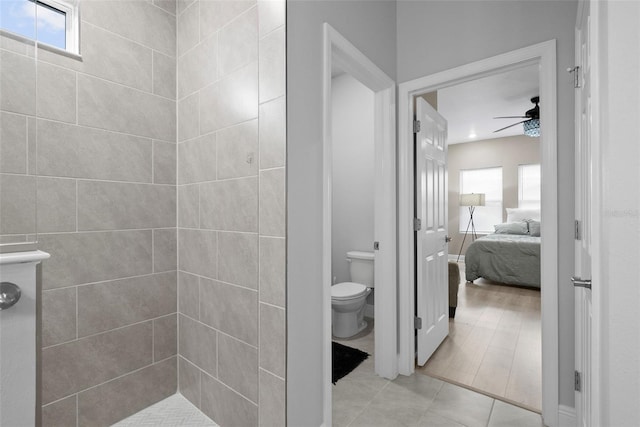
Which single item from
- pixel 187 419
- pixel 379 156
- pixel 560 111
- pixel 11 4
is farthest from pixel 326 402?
pixel 560 111

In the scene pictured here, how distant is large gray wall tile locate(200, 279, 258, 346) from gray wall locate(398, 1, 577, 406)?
1.73 m

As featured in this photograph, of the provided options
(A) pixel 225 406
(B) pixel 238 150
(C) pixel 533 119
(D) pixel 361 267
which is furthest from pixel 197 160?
(C) pixel 533 119

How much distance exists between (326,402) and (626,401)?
1.23 m

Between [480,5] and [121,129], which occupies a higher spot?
[480,5]

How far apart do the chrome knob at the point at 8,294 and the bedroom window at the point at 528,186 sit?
7664mm

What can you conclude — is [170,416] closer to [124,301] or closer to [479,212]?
[124,301]

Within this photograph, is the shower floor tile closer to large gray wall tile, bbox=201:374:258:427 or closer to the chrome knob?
large gray wall tile, bbox=201:374:258:427

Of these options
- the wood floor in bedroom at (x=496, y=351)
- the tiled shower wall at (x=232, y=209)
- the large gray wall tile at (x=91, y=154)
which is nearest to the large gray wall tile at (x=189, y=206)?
the tiled shower wall at (x=232, y=209)

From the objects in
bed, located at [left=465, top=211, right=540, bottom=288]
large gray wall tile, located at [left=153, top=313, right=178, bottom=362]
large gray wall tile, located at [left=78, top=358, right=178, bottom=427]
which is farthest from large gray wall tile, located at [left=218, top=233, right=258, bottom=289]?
bed, located at [left=465, top=211, right=540, bottom=288]

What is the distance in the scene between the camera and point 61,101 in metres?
1.58

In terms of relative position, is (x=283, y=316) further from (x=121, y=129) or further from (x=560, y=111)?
(x=560, y=111)

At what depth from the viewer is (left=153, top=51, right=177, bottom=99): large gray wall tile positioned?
6.45 feet

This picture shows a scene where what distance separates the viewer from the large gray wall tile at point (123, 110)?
1669mm

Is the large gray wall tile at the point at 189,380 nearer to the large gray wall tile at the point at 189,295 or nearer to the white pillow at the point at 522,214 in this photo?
the large gray wall tile at the point at 189,295
